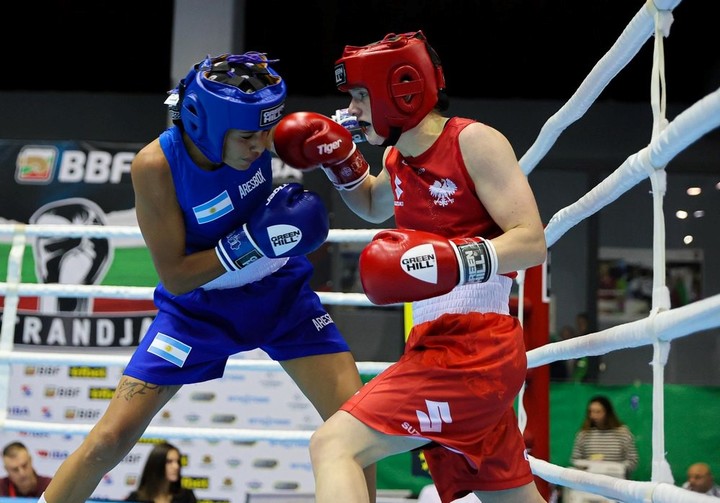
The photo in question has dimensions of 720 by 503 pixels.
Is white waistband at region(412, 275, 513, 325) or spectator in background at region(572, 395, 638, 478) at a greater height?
white waistband at region(412, 275, 513, 325)

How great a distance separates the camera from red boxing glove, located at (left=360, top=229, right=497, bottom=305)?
153 centimetres

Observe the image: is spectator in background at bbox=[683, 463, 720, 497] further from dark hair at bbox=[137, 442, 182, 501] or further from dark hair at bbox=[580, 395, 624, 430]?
dark hair at bbox=[137, 442, 182, 501]

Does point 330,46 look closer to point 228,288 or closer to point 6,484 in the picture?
point 6,484

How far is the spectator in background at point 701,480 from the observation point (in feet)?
14.2

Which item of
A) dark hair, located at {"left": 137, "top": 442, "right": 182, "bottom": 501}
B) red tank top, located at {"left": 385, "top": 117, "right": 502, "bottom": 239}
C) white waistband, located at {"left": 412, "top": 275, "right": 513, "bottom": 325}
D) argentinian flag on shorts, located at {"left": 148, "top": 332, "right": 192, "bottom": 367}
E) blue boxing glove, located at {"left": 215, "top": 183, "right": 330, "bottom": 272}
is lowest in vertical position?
dark hair, located at {"left": 137, "top": 442, "right": 182, "bottom": 501}

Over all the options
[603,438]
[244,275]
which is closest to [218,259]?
[244,275]

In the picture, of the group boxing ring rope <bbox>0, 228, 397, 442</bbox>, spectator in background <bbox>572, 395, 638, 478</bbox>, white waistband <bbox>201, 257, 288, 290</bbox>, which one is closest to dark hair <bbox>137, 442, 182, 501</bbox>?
boxing ring rope <bbox>0, 228, 397, 442</bbox>

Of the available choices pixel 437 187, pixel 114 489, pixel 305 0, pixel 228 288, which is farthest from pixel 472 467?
pixel 305 0

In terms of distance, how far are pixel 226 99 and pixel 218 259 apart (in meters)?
0.37

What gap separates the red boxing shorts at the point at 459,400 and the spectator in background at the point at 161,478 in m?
2.62

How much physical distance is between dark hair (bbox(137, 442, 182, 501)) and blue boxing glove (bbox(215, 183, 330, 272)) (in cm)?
254

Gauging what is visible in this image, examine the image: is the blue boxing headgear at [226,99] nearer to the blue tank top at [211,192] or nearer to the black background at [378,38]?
the blue tank top at [211,192]

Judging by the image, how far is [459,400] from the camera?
1.65 m

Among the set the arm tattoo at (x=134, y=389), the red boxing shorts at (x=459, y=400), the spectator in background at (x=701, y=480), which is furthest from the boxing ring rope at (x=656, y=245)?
the spectator in background at (x=701, y=480)
